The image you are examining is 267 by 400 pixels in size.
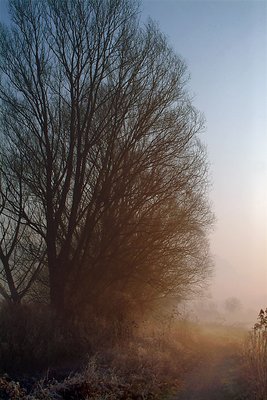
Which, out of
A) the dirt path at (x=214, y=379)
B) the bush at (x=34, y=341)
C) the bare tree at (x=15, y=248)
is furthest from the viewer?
the bare tree at (x=15, y=248)

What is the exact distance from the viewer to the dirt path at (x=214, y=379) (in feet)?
35.9

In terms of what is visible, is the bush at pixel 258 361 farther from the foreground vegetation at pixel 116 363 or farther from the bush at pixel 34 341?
the bush at pixel 34 341

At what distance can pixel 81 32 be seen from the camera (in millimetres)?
17250

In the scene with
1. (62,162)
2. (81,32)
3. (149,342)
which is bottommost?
(149,342)

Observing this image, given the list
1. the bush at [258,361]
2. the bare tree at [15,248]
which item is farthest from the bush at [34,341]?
the bush at [258,361]

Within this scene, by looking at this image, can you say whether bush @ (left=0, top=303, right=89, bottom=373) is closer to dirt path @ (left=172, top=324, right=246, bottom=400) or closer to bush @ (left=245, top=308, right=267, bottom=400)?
dirt path @ (left=172, top=324, right=246, bottom=400)

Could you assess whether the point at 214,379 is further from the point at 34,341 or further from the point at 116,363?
the point at 34,341

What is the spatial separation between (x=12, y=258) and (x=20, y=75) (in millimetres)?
7195

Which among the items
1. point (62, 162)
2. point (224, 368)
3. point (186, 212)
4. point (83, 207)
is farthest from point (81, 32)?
point (224, 368)

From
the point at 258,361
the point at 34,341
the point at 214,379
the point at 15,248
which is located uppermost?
the point at 15,248

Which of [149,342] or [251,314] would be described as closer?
[149,342]

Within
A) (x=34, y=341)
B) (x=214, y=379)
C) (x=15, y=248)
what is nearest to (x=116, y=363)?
(x=34, y=341)

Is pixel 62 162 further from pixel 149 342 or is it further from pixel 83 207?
pixel 149 342

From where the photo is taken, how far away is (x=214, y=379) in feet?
42.2
